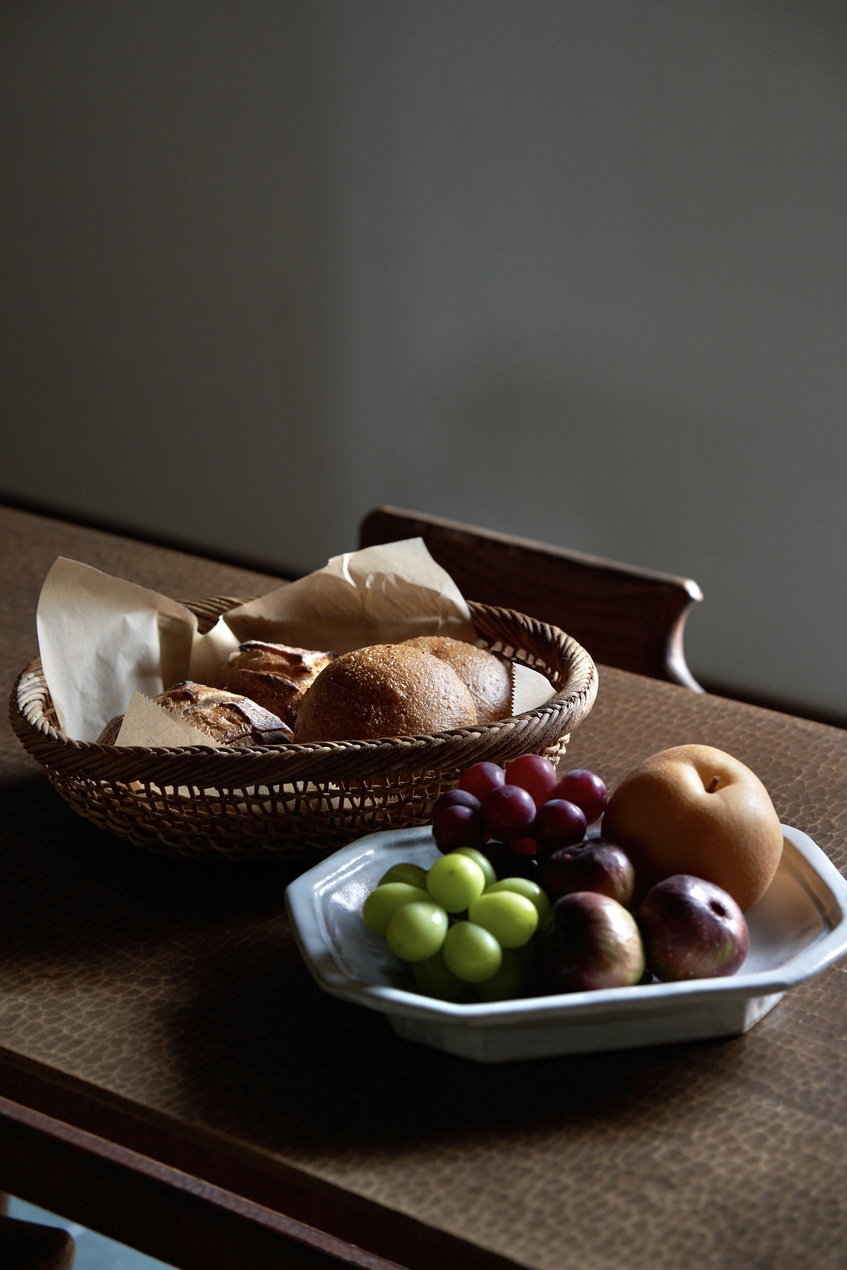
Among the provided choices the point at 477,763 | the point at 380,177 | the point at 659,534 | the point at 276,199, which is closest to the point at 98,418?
the point at 276,199

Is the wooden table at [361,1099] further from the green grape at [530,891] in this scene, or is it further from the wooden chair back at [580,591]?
the wooden chair back at [580,591]

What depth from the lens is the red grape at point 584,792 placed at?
70cm

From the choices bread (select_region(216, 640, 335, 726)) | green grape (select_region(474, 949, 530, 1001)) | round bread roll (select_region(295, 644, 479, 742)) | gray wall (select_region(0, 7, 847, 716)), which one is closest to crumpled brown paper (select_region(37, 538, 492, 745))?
bread (select_region(216, 640, 335, 726))

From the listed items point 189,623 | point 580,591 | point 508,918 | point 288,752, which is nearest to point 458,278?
point 580,591

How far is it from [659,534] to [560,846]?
2.01m

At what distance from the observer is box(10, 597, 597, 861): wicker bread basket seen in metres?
0.70

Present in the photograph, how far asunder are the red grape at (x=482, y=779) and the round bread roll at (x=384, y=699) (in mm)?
74

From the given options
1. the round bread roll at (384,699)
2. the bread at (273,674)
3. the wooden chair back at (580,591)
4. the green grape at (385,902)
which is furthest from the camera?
the wooden chair back at (580,591)

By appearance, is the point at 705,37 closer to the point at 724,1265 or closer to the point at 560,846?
the point at 560,846

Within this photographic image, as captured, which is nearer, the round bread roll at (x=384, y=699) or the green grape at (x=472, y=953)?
the green grape at (x=472, y=953)

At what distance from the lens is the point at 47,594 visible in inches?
36.0

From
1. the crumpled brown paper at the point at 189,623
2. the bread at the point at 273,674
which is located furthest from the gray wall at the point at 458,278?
the bread at the point at 273,674

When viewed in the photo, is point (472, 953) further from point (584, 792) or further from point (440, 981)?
point (584, 792)

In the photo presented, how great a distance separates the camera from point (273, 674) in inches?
35.6
